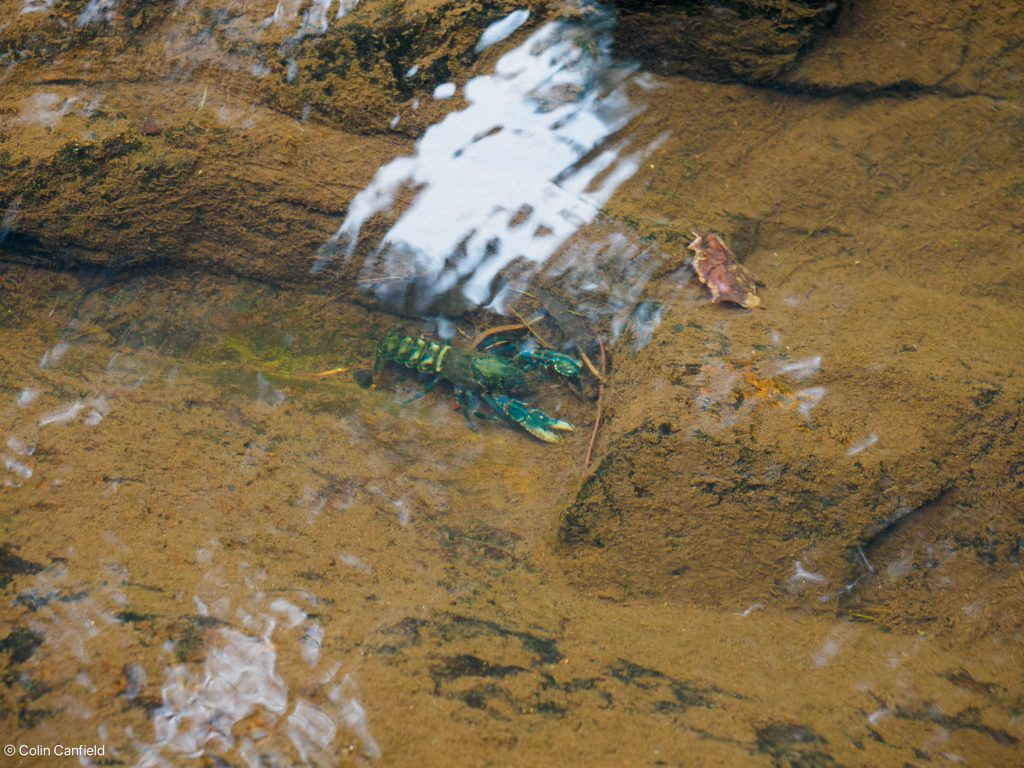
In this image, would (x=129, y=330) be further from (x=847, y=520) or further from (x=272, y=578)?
(x=847, y=520)

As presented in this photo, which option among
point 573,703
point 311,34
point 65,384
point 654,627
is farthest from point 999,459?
point 65,384

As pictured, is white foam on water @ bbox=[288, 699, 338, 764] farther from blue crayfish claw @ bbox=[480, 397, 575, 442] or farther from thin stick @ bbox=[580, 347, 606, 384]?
thin stick @ bbox=[580, 347, 606, 384]

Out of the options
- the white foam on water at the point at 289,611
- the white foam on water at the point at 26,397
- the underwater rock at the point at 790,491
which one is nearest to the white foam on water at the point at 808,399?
the underwater rock at the point at 790,491

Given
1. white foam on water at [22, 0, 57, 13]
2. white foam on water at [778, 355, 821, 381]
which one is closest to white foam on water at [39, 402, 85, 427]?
white foam on water at [22, 0, 57, 13]

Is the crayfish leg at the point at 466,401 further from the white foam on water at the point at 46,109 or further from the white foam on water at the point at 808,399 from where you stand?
the white foam on water at the point at 46,109

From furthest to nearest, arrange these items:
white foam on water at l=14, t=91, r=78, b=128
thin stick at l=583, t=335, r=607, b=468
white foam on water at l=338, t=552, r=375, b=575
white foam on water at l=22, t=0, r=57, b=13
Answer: white foam on water at l=22, t=0, r=57, b=13 → white foam on water at l=14, t=91, r=78, b=128 → thin stick at l=583, t=335, r=607, b=468 → white foam on water at l=338, t=552, r=375, b=575

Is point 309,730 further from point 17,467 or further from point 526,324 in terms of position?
point 526,324

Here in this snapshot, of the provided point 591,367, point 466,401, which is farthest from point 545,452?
point 466,401

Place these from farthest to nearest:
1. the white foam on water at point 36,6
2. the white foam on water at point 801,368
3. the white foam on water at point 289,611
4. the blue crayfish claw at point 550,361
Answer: the blue crayfish claw at point 550,361
the white foam on water at point 36,6
the white foam on water at point 801,368
the white foam on water at point 289,611
